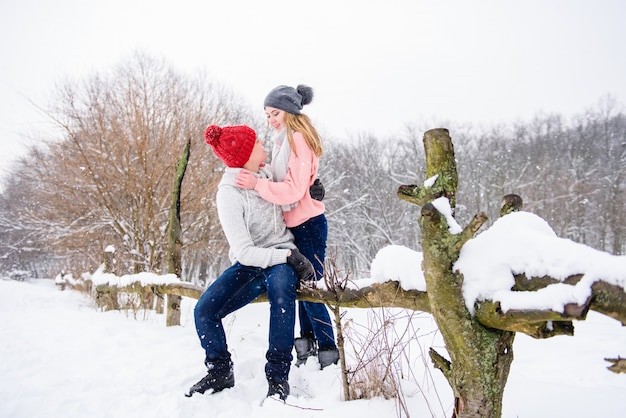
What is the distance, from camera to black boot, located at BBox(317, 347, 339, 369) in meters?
2.56

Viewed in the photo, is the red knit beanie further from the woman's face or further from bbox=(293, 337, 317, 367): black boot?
bbox=(293, 337, 317, 367): black boot

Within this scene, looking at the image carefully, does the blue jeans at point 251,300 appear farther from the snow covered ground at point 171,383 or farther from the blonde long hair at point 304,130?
the blonde long hair at point 304,130

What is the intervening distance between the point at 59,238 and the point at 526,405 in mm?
11378

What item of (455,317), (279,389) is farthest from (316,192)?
(455,317)


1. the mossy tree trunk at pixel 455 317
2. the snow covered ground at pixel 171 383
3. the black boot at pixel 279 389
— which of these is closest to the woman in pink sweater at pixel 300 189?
the snow covered ground at pixel 171 383

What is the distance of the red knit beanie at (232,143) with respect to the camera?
2.55 m

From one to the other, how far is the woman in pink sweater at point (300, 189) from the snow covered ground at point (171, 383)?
0.22m

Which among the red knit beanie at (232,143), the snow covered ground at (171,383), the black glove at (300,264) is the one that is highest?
the red knit beanie at (232,143)

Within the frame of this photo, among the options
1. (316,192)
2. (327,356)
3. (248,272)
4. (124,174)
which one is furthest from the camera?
(124,174)

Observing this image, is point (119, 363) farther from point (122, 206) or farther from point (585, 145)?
point (585, 145)

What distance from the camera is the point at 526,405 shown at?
5.73 ft

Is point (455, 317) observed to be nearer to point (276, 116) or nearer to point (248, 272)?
point (248, 272)

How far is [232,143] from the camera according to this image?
2.55m

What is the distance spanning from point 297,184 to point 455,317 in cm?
139
